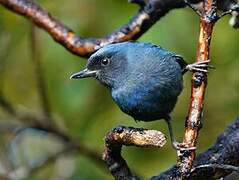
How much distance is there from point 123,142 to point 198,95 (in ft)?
0.78

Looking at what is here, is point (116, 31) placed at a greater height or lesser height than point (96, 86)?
lesser

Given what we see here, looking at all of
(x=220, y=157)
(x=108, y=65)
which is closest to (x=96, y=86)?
(x=108, y=65)

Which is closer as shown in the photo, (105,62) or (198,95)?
(198,95)

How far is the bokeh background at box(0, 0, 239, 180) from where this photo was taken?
3705mm

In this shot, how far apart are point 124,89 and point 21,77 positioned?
6.50 ft

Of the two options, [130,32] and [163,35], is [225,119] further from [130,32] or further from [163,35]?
[130,32]

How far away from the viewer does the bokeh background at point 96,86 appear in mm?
3705

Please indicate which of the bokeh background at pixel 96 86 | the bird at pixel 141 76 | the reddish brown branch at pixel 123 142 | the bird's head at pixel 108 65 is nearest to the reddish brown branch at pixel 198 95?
the reddish brown branch at pixel 123 142

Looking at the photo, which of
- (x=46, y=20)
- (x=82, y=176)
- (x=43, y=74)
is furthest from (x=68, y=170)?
(x=46, y=20)

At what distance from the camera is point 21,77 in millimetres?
4312

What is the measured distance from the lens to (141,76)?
2.38 meters

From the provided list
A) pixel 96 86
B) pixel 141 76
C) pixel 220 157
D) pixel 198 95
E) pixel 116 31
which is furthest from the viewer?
pixel 96 86

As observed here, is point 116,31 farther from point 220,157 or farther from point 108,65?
point 220,157

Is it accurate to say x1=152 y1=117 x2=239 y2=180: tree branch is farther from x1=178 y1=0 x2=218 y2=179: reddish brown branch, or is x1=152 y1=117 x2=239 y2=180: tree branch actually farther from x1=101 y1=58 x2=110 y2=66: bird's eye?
x1=101 y1=58 x2=110 y2=66: bird's eye
